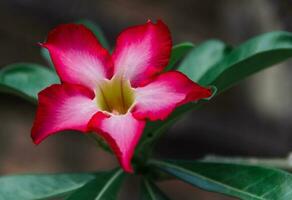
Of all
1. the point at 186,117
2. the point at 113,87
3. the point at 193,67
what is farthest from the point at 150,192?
the point at 186,117

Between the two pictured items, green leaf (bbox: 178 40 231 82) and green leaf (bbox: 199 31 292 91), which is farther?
green leaf (bbox: 178 40 231 82)

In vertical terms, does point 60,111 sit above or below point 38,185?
above

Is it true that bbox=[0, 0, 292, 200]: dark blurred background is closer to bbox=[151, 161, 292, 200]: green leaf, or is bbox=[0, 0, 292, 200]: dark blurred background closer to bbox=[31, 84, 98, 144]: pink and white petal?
bbox=[151, 161, 292, 200]: green leaf

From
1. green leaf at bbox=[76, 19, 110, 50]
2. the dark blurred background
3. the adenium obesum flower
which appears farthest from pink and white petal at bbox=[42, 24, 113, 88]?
the dark blurred background

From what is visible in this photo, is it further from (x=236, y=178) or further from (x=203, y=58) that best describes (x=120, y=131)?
(x=203, y=58)

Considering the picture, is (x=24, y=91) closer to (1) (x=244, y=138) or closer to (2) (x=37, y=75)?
(2) (x=37, y=75)
